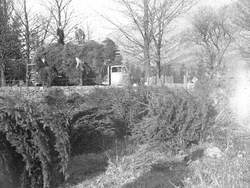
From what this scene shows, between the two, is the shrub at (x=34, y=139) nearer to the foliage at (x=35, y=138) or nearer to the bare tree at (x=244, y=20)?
the foliage at (x=35, y=138)

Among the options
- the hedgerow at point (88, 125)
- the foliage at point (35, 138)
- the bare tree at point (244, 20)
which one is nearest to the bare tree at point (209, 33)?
the bare tree at point (244, 20)

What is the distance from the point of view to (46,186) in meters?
3.47

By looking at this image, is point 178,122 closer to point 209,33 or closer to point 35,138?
point 35,138

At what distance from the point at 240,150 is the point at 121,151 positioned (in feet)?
5.86

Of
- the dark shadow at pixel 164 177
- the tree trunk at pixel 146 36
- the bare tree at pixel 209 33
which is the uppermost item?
the bare tree at pixel 209 33

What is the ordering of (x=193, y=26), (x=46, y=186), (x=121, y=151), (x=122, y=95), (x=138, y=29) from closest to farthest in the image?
(x=46, y=186) → (x=121, y=151) → (x=122, y=95) → (x=138, y=29) → (x=193, y=26)

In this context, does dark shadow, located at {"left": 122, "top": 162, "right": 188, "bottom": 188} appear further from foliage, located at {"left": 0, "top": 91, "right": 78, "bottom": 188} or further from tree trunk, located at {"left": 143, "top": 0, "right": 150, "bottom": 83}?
tree trunk, located at {"left": 143, "top": 0, "right": 150, "bottom": 83}

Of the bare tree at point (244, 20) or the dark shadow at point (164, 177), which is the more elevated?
the bare tree at point (244, 20)

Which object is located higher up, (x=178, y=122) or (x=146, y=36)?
(x=146, y=36)

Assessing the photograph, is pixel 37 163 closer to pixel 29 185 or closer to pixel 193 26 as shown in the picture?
pixel 29 185

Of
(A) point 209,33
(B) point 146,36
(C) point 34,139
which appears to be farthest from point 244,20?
(C) point 34,139

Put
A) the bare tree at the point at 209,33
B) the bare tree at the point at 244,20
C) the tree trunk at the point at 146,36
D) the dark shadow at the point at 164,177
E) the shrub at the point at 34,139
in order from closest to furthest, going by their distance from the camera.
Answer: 1. the shrub at the point at 34,139
2. the dark shadow at the point at 164,177
3. the tree trunk at the point at 146,36
4. the bare tree at the point at 244,20
5. the bare tree at the point at 209,33

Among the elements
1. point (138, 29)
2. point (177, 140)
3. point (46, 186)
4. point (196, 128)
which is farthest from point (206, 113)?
point (138, 29)

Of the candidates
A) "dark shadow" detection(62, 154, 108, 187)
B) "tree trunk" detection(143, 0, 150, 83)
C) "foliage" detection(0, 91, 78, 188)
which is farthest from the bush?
"tree trunk" detection(143, 0, 150, 83)
